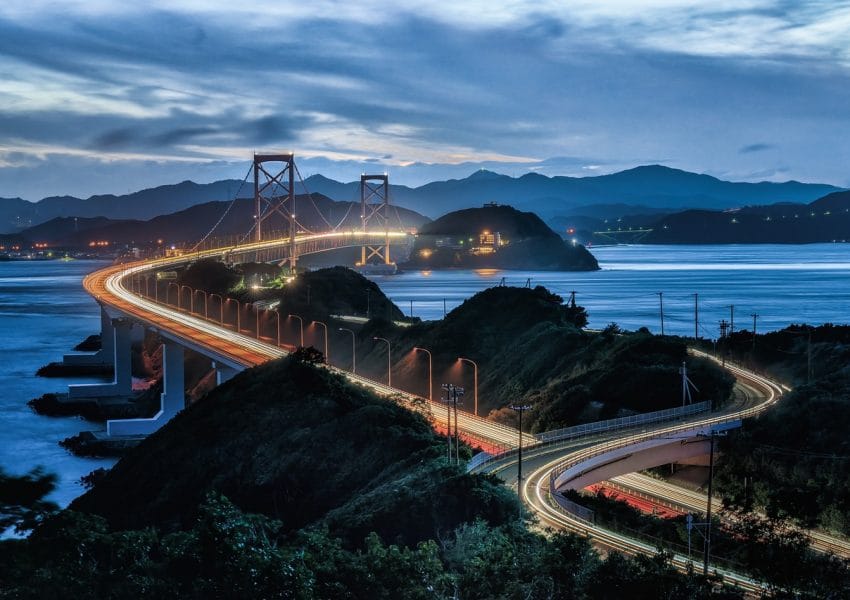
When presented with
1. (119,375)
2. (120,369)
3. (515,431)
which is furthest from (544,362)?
(119,375)

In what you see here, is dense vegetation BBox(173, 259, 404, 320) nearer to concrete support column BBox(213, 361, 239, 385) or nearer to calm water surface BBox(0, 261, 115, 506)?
calm water surface BBox(0, 261, 115, 506)

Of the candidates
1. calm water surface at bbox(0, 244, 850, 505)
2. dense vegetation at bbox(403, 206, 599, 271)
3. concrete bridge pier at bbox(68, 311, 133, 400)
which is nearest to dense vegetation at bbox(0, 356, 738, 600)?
calm water surface at bbox(0, 244, 850, 505)

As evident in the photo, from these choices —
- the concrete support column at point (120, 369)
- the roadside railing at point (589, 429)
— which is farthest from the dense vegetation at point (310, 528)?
the concrete support column at point (120, 369)

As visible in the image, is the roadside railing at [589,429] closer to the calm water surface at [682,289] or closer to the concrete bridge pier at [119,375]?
A: the concrete bridge pier at [119,375]

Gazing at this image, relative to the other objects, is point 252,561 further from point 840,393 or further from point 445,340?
point 445,340

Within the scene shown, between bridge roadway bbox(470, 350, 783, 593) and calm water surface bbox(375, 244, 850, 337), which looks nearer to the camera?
bridge roadway bbox(470, 350, 783, 593)

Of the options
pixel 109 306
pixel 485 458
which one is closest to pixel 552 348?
pixel 485 458
